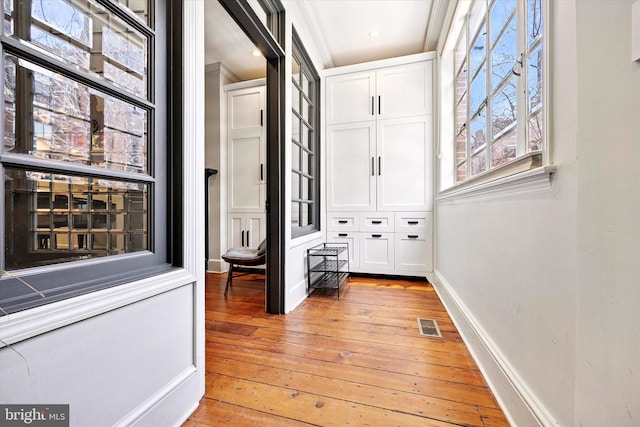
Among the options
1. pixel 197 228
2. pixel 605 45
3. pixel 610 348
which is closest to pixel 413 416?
pixel 610 348

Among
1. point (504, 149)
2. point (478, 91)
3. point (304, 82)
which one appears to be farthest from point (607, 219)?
point (304, 82)

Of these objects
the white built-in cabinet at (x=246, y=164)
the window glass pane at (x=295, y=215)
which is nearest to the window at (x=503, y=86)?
the window glass pane at (x=295, y=215)

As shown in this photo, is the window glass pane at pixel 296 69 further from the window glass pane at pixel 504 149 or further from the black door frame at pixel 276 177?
the window glass pane at pixel 504 149

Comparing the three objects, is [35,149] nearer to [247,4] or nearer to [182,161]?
[182,161]

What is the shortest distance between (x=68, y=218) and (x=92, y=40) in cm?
60

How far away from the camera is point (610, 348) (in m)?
0.62

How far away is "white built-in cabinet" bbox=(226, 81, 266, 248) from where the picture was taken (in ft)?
12.2

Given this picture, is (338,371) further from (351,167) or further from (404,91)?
(404,91)

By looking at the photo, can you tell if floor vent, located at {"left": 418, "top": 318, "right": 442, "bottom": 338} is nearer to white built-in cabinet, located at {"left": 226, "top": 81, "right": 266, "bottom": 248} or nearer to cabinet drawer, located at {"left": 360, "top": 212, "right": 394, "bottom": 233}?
cabinet drawer, located at {"left": 360, "top": 212, "right": 394, "bottom": 233}

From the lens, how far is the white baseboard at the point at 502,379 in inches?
37.0

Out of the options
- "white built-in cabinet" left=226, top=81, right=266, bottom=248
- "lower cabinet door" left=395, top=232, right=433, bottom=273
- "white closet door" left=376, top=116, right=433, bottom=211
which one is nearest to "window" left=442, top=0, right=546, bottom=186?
"white closet door" left=376, top=116, right=433, bottom=211

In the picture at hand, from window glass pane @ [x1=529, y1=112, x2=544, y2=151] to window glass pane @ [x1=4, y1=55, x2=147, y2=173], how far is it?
1.60m

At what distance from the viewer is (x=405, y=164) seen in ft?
10.5

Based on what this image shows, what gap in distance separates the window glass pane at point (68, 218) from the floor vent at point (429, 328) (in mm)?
1847
